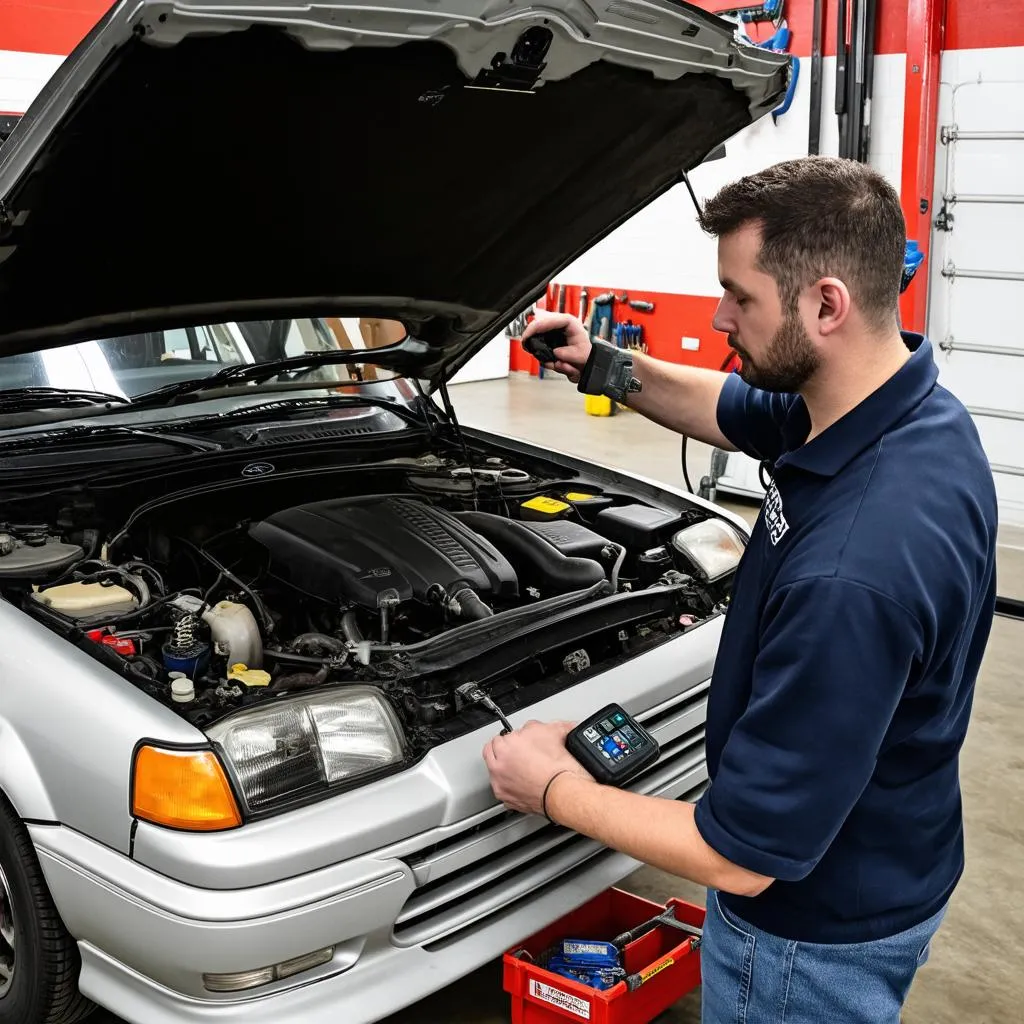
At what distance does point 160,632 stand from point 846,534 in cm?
128

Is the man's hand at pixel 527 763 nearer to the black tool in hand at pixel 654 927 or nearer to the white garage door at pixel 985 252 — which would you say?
the black tool in hand at pixel 654 927

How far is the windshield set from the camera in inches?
100

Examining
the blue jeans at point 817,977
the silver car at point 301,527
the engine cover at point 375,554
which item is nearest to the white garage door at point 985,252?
the silver car at point 301,527

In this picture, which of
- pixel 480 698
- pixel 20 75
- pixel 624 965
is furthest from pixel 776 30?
pixel 624 965

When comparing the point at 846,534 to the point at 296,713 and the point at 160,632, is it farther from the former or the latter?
the point at 160,632

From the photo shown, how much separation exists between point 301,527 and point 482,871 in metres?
0.86

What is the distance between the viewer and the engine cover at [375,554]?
2.24 metres

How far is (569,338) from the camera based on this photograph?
243 centimetres

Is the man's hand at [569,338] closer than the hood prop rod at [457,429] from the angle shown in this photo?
Yes

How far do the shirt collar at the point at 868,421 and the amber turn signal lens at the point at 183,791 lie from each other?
941mm

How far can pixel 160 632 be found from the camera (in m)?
2.04

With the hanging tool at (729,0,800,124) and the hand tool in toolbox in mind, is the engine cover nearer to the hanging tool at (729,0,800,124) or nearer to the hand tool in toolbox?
the hand tool in toolbox

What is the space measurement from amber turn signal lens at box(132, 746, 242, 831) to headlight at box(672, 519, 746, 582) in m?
1.27

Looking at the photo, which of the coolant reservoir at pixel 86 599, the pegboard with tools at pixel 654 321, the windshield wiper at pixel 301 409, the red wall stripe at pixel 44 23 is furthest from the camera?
the pegboard with tools at pixel 654 321
